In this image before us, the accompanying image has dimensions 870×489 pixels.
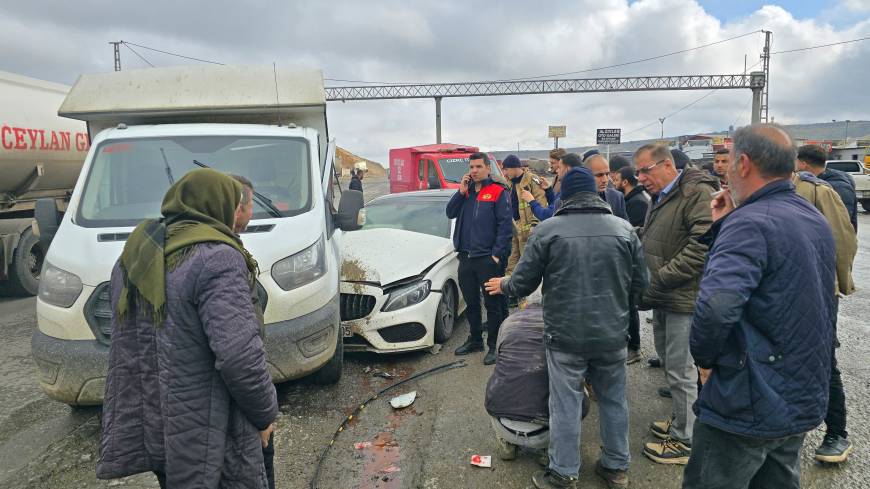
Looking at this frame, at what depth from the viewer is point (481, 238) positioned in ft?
16.0

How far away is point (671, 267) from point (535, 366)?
0.99 metres

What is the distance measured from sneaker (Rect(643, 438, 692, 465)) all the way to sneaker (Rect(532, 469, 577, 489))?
2.00ft

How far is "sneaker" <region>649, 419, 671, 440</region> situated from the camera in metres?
3.50

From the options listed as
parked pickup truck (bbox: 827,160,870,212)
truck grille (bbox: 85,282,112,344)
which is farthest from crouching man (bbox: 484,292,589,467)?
parked pickup truck (bbox: 827,160,870,212)

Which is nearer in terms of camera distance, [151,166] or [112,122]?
[151,166]

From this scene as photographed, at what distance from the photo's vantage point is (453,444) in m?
3.54

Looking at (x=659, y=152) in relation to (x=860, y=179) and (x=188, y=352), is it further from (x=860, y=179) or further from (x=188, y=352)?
(x=860, y=179)

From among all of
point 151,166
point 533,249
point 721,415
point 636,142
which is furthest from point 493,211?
point 636,142

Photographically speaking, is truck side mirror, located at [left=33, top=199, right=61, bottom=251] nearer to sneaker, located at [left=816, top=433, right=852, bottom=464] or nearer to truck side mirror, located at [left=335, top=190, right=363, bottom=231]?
truck side mirror, located at [left=335, top=190, right=363, bottom=231]

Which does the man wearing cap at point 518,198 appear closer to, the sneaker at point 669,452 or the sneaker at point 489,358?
the sneaker at point 489,358

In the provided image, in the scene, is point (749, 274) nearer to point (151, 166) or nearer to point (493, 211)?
point (493, 211)

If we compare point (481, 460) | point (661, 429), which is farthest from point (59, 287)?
point (661, 429)

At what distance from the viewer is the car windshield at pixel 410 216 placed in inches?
245

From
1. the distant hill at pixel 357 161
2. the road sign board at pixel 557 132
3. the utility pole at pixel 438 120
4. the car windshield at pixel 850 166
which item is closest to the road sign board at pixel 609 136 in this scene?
the road sign board at pixel 557 132
